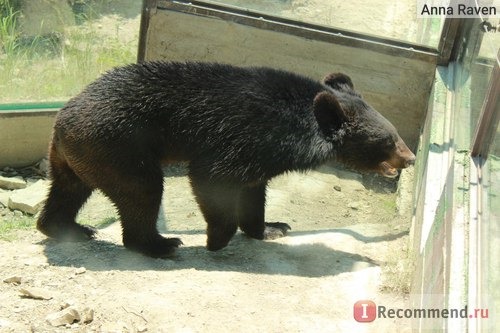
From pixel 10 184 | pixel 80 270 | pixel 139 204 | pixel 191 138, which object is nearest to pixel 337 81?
pixel 191 138

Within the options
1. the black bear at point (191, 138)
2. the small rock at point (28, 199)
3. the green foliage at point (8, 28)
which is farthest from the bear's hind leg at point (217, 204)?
the green foliage at point (8, 28)

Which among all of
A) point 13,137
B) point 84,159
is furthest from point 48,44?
point 84,159

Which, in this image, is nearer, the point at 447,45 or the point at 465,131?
the point at 465,131

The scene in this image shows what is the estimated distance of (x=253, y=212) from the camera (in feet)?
23.8

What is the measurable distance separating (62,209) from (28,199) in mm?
1683

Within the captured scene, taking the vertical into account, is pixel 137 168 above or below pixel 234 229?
above

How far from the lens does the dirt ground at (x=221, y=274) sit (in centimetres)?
540

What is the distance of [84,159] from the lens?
6.37 m

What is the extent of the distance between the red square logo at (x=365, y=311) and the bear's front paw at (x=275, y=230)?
170 cm

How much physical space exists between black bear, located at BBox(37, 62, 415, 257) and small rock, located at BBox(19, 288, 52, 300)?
1220 millimetres

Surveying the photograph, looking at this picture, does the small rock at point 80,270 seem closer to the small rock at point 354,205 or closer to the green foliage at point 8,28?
the small rock at point 354,205

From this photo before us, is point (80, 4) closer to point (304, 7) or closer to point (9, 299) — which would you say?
point (304, 7)

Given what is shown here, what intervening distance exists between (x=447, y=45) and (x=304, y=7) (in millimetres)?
1787

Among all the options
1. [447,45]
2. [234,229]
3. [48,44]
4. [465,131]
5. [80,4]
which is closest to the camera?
[465,131]
